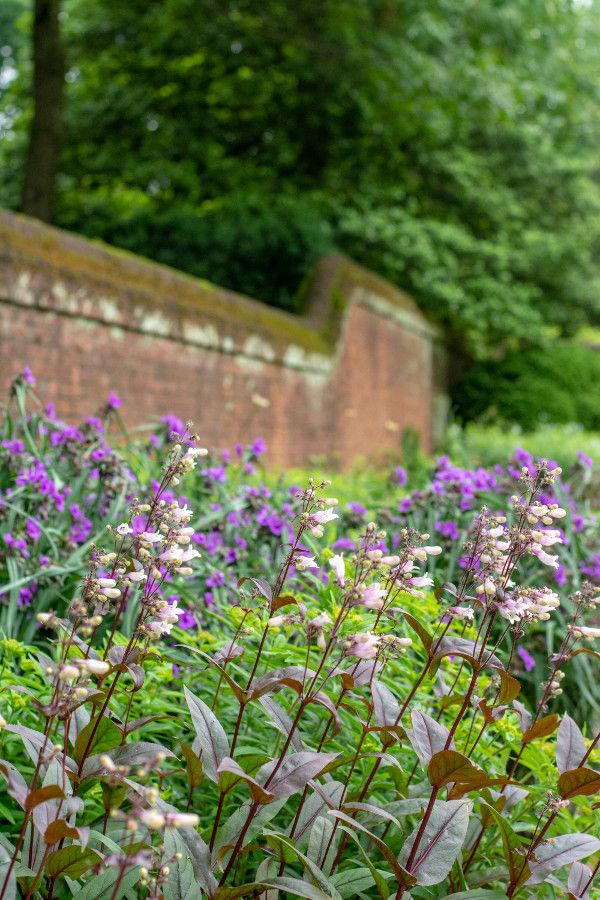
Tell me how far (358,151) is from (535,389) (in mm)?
4603

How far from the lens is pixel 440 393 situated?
15055mm

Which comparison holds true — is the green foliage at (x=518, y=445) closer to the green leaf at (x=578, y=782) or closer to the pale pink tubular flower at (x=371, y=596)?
the green leaf at (x=578, y=782)

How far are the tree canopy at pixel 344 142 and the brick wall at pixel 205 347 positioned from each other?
3.66 ft

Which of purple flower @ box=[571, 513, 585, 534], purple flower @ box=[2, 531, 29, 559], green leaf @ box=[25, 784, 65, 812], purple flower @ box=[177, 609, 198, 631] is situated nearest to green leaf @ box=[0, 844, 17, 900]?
green leaf @ box=[25, 784, 65, 812]

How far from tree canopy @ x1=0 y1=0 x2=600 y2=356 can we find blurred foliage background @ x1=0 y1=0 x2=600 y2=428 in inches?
1.4

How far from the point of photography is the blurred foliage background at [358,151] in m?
11.4

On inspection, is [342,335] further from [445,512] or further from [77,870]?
[77,870]

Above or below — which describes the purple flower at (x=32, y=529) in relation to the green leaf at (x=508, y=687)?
below

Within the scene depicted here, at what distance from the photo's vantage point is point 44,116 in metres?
10.9

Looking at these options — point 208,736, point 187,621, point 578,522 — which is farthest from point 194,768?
point 578,522

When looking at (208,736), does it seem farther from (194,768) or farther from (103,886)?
(103,886)

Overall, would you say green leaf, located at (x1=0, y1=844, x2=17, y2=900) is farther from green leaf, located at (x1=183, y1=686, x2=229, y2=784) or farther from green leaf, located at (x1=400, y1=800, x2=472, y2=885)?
green leaf, located at (x1=400, y1=800, x2=472, y2=885)

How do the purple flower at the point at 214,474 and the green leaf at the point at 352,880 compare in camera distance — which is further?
the purple flower at the point at 214,474

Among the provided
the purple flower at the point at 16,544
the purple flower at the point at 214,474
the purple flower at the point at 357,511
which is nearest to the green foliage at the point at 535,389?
the purple flower at the point at 357,511
